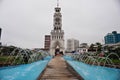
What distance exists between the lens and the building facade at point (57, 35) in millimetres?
50875

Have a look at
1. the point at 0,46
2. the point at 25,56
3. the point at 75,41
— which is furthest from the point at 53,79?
the point at 75,41

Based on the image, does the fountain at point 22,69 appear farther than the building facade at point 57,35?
No

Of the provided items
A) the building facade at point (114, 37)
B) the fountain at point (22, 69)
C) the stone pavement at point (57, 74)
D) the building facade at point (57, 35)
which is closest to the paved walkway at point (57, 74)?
the stone pavement at point (57, 74)

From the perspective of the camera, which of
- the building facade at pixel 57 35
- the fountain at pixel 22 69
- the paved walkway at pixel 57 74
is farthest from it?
the building facade at pixel 57 35

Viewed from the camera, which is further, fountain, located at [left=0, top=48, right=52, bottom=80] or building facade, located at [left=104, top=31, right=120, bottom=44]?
building facade, located at [left=104, top=31, right=120, bottom=44]

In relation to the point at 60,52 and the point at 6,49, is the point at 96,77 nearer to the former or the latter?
the point at 6,49

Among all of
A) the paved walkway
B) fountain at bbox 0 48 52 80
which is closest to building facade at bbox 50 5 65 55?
fountain at bbox 0 48 52 80

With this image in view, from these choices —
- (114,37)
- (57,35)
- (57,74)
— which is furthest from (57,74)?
(57,35)

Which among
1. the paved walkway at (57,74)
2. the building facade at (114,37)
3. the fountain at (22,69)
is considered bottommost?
the paved walkway at (57,74)

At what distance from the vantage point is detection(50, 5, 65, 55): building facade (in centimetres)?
5088

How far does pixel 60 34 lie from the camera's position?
52.5m

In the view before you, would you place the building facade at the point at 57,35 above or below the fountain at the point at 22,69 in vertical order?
above

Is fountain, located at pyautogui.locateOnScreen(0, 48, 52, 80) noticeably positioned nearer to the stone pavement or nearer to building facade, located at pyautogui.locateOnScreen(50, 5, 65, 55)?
the stone pavement

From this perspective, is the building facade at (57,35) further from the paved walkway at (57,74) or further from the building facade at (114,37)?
the paved walkway at (57,74)
